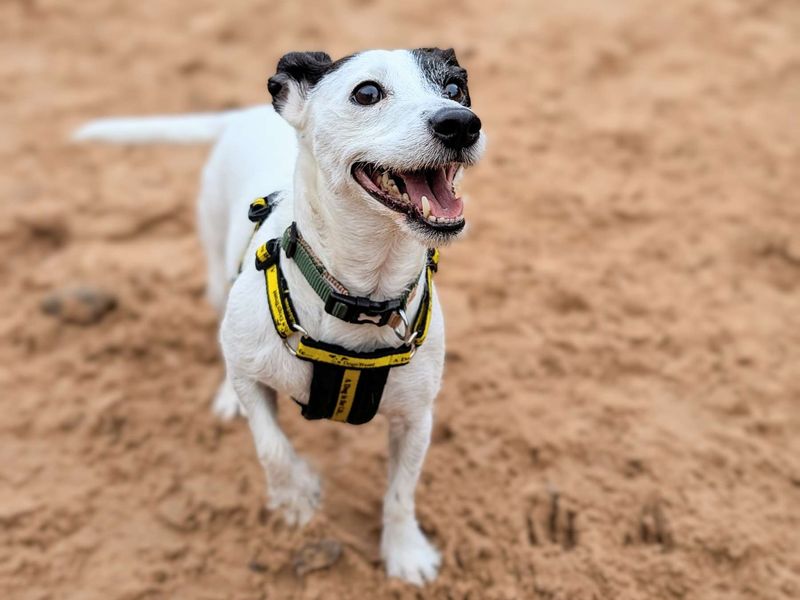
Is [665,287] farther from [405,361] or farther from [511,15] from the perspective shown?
[511,15]

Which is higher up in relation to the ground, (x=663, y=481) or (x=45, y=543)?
(x=663, y=481)

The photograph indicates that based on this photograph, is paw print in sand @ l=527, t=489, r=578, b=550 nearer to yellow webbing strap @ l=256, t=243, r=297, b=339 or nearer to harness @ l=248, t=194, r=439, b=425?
harness @ l=248, t=194, r=439, b=425

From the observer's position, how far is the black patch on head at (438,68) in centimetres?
290

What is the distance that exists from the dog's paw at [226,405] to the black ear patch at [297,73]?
74.5 inches

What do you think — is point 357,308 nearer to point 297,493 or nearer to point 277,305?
point 277,305

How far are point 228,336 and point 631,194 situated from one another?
3.53 meters

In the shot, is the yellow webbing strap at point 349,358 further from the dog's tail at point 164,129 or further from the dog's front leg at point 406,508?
the dog's tail at point 164,129

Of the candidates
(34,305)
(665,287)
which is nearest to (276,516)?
(34,305)

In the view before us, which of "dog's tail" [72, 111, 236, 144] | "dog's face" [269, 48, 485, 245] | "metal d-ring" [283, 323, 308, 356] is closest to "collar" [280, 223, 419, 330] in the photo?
"metal d-ring" [283, 323, 308, 356]

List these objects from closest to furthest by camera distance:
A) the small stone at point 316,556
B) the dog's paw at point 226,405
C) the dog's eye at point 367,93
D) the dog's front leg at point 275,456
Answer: the dog's eye at point 367,93
the dog's front leg at point 275,456
the small stone at point 316,556
the dog's paw at point 226,405

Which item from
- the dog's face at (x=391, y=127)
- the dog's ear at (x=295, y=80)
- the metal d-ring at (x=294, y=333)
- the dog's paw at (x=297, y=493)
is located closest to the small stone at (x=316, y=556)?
the dog's paw at (x=297, y=493)

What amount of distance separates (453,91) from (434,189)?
363 mm

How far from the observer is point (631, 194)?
19.2ft

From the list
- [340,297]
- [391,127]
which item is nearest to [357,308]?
[340,297]
